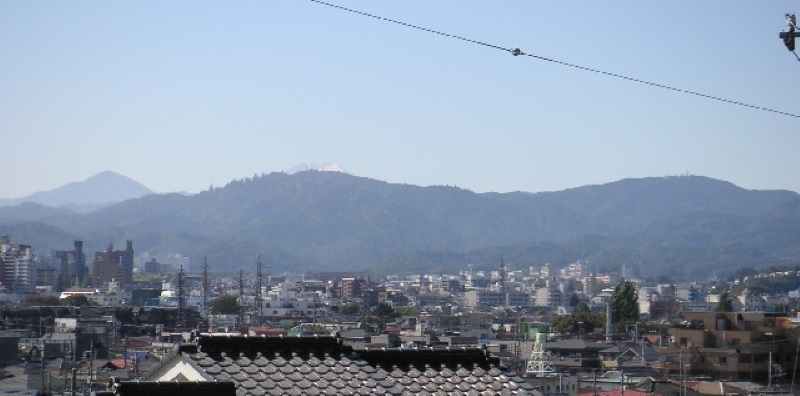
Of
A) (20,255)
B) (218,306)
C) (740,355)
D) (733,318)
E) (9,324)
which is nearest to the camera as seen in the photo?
(740,355)

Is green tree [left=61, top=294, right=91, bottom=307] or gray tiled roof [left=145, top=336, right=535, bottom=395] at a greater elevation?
gray tiled roof [left=145, top=336, right=535, bottom=395]

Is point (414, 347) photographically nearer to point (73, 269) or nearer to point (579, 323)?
point (579, 323)

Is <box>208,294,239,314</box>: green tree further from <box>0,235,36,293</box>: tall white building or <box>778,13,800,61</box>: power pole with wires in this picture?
<box>778,13,800,61</box>: power pole with wires

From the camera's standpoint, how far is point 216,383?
5637 mm

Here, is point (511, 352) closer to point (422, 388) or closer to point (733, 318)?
point (733, 318)

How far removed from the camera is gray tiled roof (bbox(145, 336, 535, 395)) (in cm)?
592

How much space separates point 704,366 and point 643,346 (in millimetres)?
13589

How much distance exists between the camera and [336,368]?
20.1ft

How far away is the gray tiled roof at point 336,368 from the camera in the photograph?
19.4 ft

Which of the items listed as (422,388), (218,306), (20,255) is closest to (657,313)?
(218,306)

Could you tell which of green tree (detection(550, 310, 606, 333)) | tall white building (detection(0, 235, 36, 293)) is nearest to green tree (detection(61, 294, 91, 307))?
green tree (detection(550, 310, 606, 333))

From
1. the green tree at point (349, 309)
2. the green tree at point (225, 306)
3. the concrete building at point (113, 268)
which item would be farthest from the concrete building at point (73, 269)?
the green tree at point (225, 306)

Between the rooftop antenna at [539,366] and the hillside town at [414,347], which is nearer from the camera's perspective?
the hillside town at [414,347]

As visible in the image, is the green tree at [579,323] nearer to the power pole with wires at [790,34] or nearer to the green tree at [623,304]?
the green tree at [623,304]
